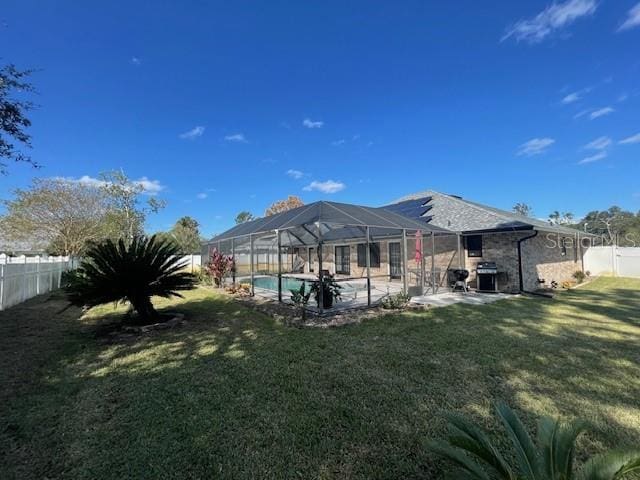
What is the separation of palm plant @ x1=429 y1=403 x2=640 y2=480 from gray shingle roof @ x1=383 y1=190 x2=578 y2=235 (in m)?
11.0

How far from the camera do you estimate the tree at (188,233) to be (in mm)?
45875

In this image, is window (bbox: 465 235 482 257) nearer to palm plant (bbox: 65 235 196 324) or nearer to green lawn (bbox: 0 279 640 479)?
green lawn (bbox: 0 279 640 479)

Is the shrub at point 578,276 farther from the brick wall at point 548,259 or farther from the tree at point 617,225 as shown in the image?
the tree at point 617,225

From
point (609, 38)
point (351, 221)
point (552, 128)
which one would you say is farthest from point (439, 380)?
point (552, 128)

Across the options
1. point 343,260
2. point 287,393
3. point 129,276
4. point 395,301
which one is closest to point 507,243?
point 395,301

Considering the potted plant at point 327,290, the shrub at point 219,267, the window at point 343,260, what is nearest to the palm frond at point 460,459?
the potted plant at point 327,290

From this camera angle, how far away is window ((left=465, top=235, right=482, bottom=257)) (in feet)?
42.7

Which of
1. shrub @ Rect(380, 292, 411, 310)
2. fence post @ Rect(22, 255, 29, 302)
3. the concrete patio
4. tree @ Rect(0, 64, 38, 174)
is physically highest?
tree @ Rect(0, 64, 38, 174)

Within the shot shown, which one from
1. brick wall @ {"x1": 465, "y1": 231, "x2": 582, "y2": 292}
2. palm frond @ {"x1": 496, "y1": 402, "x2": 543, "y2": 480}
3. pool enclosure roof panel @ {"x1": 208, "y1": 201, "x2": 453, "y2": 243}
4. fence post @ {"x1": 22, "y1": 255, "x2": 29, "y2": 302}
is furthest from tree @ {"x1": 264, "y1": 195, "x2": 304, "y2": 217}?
palm frond @ {"x1": 496, "y1": 402, "x2": 543, "y2": 480}

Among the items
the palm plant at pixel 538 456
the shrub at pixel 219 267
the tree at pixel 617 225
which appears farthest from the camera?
the tree at pixel 617 225

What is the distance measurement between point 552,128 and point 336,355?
63.9 feet

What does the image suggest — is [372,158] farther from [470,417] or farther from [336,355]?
[470,417]

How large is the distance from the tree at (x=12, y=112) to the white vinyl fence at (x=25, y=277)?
13.4 feet

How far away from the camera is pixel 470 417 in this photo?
324 centimetres
